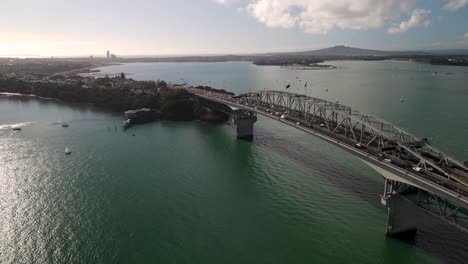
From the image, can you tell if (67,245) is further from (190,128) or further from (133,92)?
(133,92)

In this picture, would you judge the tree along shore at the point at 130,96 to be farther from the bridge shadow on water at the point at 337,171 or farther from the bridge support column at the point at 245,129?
the bridge support column at the point at 245,129

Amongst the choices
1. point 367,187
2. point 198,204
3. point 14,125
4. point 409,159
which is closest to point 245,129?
point 198,204

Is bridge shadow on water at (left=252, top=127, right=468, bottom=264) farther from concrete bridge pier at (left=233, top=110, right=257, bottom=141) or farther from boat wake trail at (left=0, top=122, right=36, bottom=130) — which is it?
boat wake trail at (left=0, top=122, right=36, bottom=130)

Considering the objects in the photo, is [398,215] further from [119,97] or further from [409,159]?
[119,97]

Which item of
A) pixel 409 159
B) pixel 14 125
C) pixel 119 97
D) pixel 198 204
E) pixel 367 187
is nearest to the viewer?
pixel 409 159

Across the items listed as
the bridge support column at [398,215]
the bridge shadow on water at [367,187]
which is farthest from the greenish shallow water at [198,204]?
the bridge support column at [398,215]

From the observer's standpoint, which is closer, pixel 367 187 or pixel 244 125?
pixel 367 187
